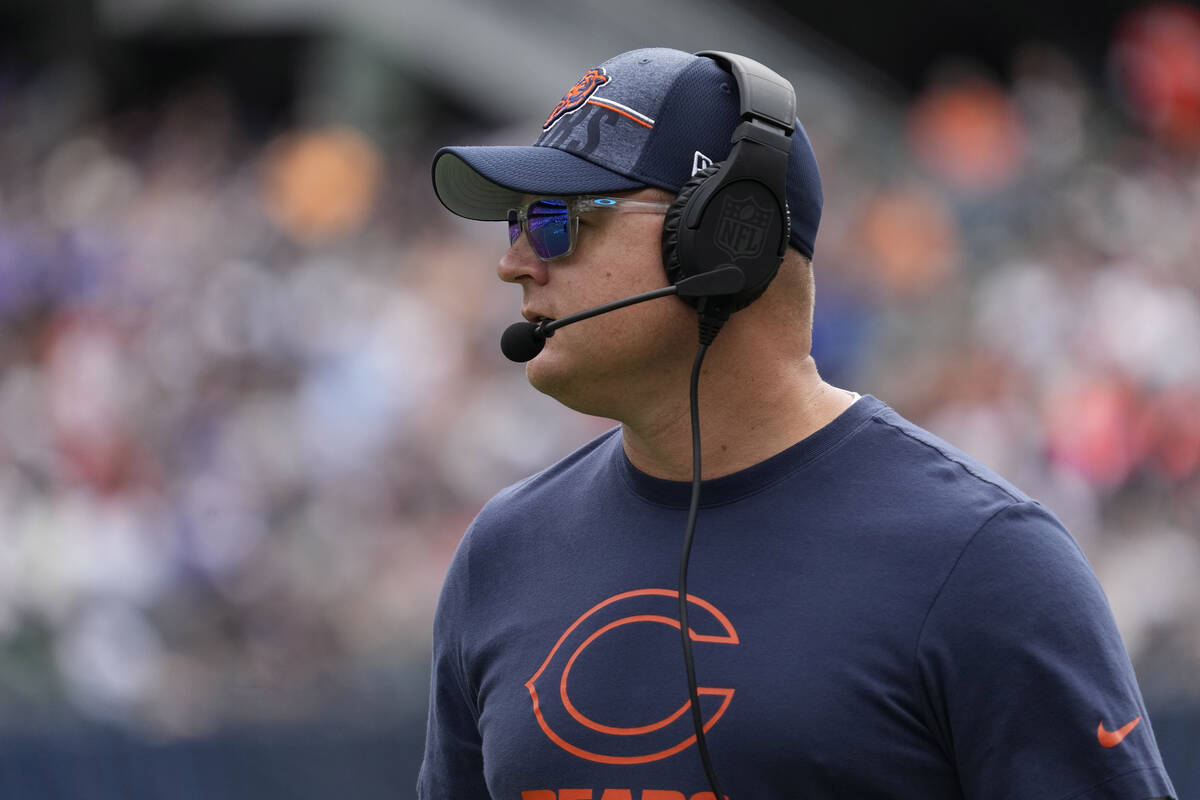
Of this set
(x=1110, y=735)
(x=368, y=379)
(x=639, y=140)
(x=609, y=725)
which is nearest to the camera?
(x=1110, y=735)

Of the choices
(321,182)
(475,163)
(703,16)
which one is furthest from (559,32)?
(475,163)

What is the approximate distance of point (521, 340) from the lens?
2.30 meters

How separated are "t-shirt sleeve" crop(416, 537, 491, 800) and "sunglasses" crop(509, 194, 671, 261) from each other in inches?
19.1

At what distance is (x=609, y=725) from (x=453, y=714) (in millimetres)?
395

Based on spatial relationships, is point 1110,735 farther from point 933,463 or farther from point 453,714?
point 453,714

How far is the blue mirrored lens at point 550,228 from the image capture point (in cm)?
231

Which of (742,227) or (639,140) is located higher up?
(639,140)

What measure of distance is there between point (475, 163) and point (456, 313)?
7.31 metres

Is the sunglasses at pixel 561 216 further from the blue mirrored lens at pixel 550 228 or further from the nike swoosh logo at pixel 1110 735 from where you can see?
the nike swoosh logo at pixel 1110 735

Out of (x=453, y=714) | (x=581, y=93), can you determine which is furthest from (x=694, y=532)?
(x=581, y=93)

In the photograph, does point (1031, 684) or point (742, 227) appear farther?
point (742, 227)

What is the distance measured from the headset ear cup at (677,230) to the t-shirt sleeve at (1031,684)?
0.51 m

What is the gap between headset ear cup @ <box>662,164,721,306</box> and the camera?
2.25m

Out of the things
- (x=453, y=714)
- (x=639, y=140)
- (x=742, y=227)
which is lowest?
(x=453, y=714)
